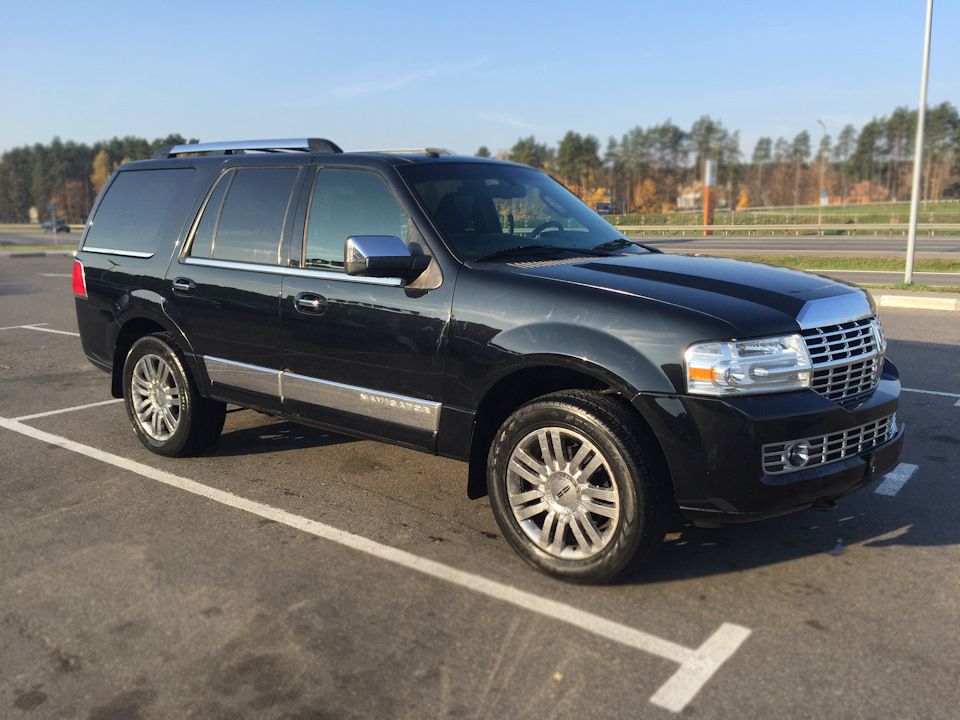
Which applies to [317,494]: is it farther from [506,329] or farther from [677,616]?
[677,616]

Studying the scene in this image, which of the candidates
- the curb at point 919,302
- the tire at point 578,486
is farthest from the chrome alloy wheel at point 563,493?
the curb at point 919,302

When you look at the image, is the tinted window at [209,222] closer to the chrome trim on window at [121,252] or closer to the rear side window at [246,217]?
the rear side window at [246,217]

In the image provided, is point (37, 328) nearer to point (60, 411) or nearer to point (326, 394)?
point (60, 411)

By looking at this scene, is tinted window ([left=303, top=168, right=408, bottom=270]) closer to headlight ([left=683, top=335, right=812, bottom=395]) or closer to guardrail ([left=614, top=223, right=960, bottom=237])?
headlight ([left=683, top=335, right=812, bottom=395])

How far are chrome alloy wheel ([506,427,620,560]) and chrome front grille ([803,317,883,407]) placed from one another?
3.23 ft

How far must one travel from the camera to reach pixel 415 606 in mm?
3338

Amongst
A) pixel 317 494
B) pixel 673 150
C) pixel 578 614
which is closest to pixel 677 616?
pixel 578 614

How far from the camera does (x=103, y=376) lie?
8.23 metres

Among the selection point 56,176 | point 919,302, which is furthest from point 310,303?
point 56,176

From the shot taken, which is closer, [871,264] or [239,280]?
[239,280]

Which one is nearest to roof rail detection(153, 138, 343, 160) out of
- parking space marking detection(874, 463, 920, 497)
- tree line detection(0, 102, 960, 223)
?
parking space marking detection(874, 463, 920, 497)

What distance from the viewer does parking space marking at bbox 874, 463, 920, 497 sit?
464 centimetres

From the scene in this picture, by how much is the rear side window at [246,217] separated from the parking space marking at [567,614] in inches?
55.8

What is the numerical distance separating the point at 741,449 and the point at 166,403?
3768mm
